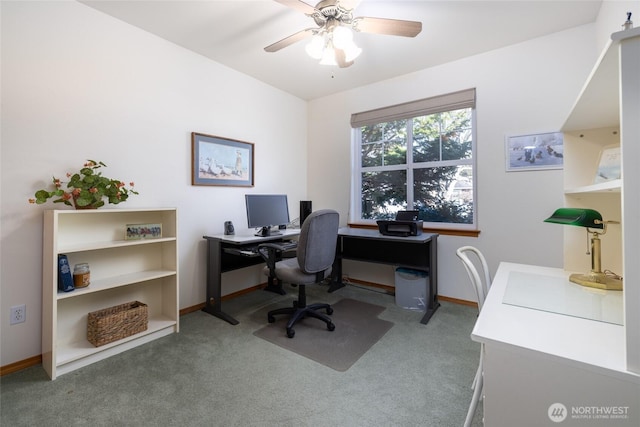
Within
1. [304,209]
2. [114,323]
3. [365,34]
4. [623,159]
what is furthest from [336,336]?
[365,34]

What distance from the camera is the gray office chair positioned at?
223 cm

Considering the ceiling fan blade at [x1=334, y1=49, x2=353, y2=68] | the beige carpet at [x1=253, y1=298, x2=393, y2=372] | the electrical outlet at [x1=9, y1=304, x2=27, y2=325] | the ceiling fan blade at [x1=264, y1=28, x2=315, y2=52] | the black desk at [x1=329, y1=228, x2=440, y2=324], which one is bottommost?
the beige carpet at [x1=253, y1=298, x2=393, y2=372]

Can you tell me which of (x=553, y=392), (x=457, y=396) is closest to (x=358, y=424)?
(x=457, y=396)

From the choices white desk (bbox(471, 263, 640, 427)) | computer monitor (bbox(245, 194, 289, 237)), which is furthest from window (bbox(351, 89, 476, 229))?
white desk (bbox(471, 263, 640, 427))

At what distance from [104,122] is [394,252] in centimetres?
307

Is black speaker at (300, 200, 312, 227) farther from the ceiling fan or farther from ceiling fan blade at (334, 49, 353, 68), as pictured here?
the ceiling fan

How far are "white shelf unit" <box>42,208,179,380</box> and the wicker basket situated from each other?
0.05m

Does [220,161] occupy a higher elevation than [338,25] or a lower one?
lower

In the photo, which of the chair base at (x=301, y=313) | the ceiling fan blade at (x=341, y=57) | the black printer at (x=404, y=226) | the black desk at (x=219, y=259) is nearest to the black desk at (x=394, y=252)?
the black printer at (x=404, y=226)

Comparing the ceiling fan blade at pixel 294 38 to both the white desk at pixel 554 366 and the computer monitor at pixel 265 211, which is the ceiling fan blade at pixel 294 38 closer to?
the computer monitor at pixel 265 211

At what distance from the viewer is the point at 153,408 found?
1523 mm

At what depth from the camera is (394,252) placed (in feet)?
10.8

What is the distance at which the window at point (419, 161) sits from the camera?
307cm

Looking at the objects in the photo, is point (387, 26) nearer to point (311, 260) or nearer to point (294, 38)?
point (294, 38)
